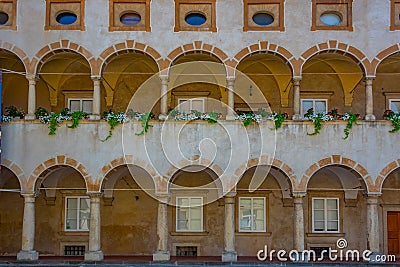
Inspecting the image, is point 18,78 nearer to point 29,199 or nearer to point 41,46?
point 41,46

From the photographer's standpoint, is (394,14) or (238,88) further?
(238,88)

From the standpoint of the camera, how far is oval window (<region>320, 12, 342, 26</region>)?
22.6m

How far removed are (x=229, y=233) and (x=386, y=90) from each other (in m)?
8.60

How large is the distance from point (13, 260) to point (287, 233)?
1013cm

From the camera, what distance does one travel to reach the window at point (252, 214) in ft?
80.5

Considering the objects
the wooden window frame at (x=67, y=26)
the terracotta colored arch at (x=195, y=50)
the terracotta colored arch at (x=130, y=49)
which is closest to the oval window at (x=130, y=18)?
the terracotta colored arch at (x=130, y=49)

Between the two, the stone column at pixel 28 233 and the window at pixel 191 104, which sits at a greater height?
the window at pixel 191 104

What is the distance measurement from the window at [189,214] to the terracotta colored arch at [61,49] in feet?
20.4

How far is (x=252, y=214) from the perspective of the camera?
24625 mm

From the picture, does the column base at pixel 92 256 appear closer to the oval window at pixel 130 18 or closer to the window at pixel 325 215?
the oval window at pixel 130 18

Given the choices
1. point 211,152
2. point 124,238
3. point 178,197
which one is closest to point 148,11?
point 211,152

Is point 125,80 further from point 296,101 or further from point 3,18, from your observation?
point 296,101

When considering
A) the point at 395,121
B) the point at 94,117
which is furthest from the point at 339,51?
the point at 94,117

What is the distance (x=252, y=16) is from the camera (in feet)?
74.2
